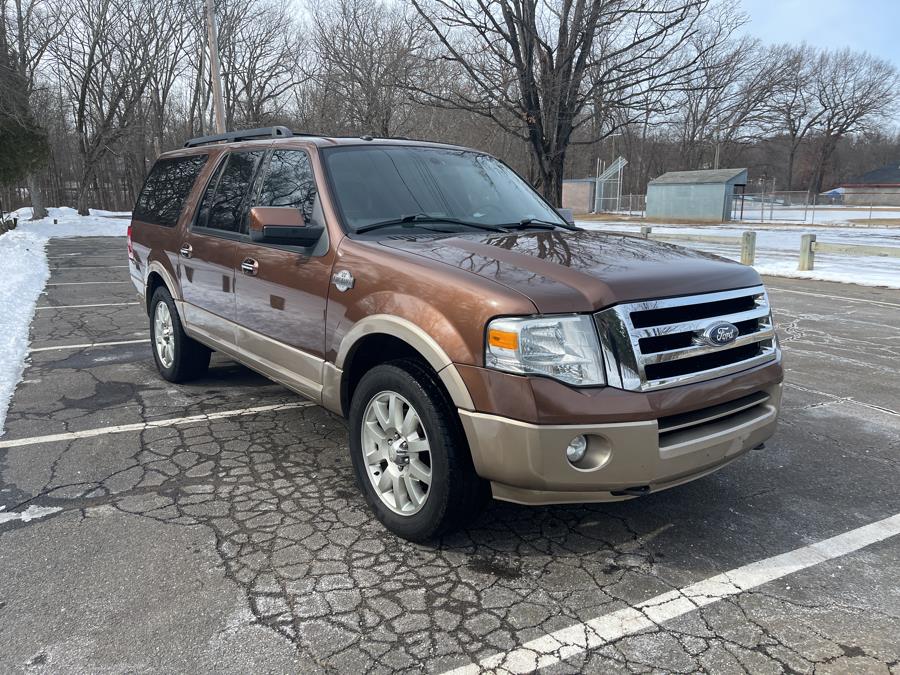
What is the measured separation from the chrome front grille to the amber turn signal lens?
1.16ft

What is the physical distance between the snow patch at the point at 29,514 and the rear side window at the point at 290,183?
205 centimetres

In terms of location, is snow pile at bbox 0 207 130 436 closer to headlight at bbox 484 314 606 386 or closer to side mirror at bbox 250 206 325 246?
side mirror at bbox 250 206 325 246

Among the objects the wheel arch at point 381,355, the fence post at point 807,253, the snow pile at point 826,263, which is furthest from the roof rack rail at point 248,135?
the fence post at point 807,253

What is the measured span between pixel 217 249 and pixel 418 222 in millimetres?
1666

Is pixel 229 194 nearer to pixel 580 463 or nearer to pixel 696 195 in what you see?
pixel 580 463

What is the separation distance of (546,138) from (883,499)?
10433 mm

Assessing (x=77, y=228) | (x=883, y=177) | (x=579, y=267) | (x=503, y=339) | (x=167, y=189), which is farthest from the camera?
(x=883, y=177)

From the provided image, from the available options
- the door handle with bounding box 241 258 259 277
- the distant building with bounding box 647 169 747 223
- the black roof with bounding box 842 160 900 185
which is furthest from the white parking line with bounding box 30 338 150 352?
the black roof with bounding box 842 160 900 185

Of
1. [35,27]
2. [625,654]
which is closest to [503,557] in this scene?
[625,654]

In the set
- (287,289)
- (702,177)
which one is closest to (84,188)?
(702,177)

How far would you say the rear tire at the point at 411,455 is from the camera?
292 centimetres

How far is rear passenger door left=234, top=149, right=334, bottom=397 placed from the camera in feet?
12.2

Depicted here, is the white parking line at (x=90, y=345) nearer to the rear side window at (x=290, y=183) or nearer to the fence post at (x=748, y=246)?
the rear side window at (x=290, y=183)

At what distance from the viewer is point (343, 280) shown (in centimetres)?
347
